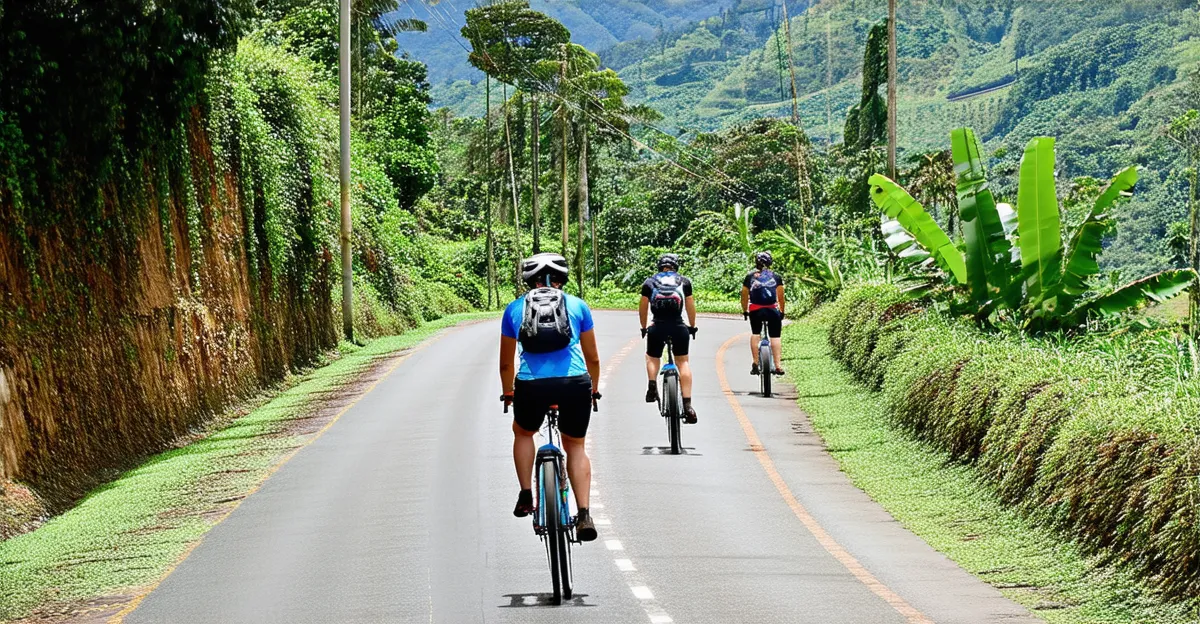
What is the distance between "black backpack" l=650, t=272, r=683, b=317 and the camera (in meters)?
16.9

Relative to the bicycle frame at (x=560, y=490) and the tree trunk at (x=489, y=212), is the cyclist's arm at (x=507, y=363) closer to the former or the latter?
the bicycle frame at (x=560, y=490)

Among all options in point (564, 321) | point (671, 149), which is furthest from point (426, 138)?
point (564, 321)

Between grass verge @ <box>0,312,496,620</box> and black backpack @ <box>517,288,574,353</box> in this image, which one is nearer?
black backpack @ <box>517,288,574,353</box>

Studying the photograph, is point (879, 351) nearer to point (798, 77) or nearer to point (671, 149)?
point (671, 149)

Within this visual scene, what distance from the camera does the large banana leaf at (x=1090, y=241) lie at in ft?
57.4

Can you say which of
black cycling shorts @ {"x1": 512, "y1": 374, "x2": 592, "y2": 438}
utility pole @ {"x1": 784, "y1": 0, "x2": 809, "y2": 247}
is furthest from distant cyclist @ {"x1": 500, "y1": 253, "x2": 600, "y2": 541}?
utility pole @ {"x1": 784, "y1": 0, "x2": 809, "y2": 247}

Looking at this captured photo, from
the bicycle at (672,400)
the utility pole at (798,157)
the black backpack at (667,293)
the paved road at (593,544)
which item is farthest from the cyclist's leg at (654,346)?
the utility pole at (798,157)

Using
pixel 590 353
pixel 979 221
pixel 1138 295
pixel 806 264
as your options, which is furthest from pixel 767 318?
pixel 806 264

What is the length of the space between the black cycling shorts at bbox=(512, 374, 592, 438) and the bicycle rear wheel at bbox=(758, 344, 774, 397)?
1265 centimetres

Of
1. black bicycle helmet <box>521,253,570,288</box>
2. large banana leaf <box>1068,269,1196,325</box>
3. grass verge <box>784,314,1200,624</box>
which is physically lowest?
grass verge <box>784,314,1200,624</box>

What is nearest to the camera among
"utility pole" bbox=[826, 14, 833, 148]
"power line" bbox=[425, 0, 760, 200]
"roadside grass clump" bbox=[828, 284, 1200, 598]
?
"roadside grass clump" bbox=[828, 284, 1200, 598]

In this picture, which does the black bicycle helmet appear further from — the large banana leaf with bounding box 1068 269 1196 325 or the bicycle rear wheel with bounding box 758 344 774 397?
the bicycle rear wheel with bounding box 758 344 774 397

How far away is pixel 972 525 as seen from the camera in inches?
508

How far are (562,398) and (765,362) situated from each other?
1308 cm
